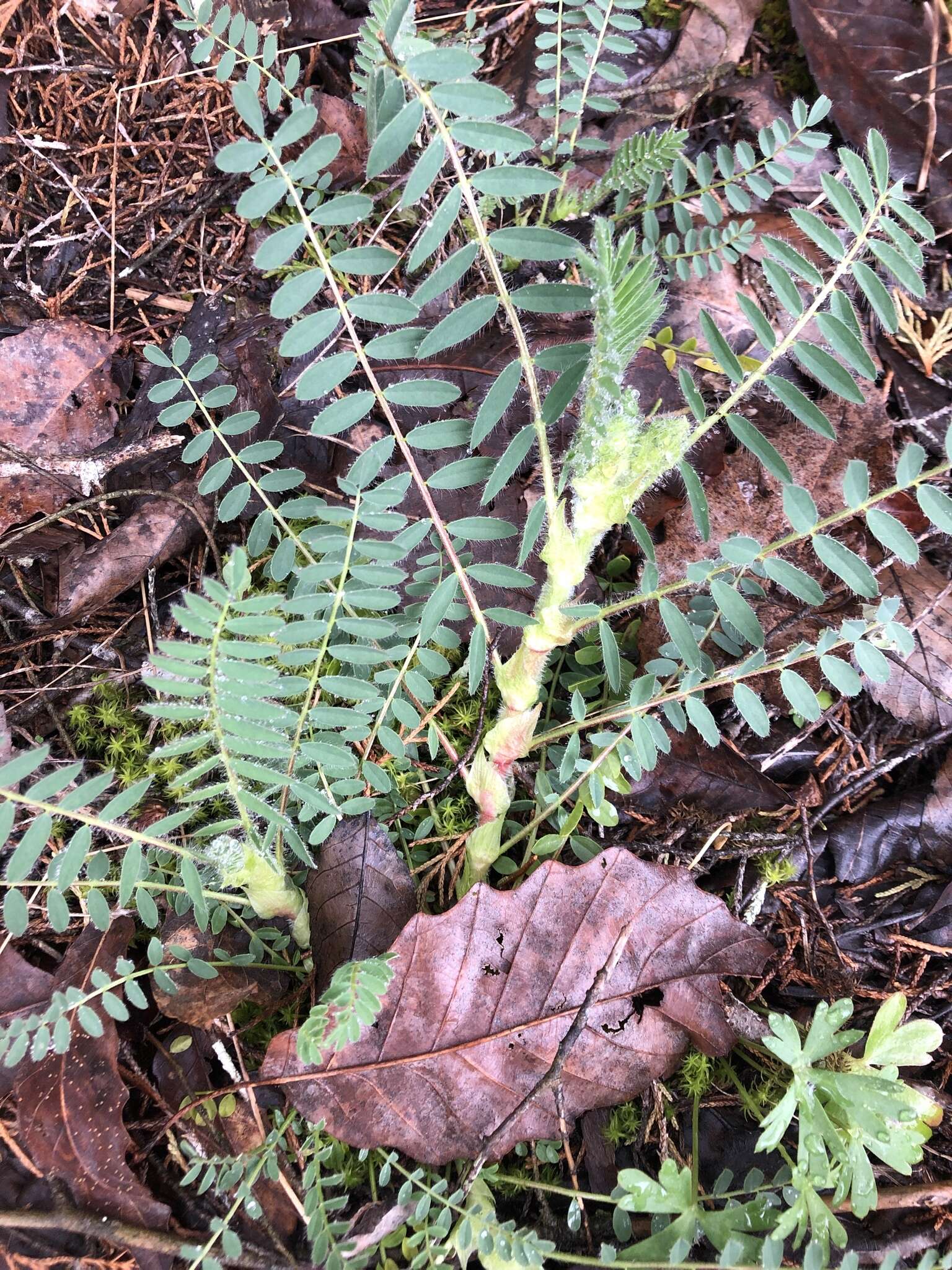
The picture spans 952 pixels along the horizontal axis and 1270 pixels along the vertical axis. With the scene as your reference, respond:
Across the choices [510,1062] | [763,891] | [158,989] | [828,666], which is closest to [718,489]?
[828,666]

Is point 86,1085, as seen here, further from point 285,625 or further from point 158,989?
point 285,625

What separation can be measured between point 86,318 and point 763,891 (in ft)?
8.95

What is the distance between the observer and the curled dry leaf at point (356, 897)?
2107mm

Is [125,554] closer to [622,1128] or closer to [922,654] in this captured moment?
[622,1128]

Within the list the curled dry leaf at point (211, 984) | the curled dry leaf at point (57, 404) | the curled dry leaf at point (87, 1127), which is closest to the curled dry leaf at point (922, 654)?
the curled dry leaf at point (211, 984)

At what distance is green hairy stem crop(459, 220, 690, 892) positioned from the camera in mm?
1424

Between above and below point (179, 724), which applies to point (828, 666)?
above

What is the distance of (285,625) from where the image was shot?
171 centimetres

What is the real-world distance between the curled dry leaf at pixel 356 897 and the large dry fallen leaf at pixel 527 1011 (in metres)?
0.16

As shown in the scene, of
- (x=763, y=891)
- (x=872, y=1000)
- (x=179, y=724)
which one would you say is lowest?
(x=872, y=1000)

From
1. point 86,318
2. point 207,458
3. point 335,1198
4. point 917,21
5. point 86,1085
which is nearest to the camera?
point 335,1198

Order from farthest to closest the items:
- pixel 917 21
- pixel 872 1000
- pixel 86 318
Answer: pixel 917 21 < pixel 86 318 < pixel 872 1000

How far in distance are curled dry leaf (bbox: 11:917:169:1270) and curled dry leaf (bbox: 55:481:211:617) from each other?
1087 millimetres

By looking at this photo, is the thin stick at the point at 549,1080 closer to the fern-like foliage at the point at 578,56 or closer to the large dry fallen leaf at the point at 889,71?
the fern-like foliage at the point at 578,56
